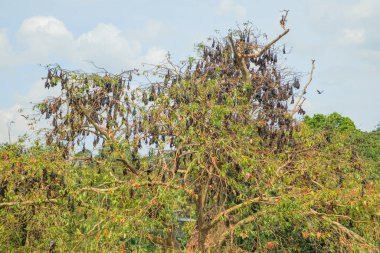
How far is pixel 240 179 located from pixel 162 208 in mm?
1764

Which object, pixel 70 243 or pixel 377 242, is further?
pixel 377 242

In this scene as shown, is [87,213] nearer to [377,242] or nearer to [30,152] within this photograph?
[30,152]

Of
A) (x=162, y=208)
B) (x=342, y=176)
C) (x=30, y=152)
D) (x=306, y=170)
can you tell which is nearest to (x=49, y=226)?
(x=30, y=152)

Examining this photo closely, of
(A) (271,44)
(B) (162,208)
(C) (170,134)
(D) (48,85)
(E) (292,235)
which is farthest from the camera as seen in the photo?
(A) (271,44)

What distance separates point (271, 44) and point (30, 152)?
6.86 metres

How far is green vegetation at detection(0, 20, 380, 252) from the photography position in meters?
9.56

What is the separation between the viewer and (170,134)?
1009 centimetres

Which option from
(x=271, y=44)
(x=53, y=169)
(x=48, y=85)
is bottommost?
(x=53, y=169)

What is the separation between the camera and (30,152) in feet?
35.0

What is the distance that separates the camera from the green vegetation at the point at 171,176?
9.56 metres

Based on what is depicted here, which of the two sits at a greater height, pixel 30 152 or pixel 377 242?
pixel 30 152

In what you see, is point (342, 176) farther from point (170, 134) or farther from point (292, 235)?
point (170, 134)

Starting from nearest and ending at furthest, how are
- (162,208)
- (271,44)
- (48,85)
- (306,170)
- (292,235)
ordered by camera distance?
(162,208) → (48,85) → (306,170) → (292,235) → (271,44)

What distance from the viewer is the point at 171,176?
10.1 meters
